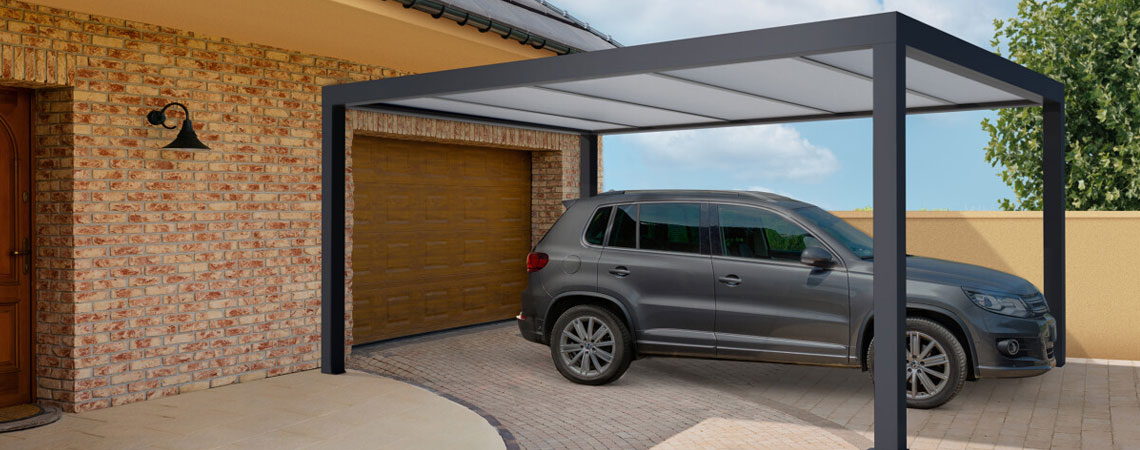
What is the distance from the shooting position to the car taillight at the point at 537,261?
7.50m

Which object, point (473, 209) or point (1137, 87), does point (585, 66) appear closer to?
point (473, 209)

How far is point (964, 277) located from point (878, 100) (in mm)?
2330

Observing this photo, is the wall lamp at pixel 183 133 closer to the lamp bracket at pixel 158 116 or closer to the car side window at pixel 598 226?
the lamp bracket at pixel 158 116

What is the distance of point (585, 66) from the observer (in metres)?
5.80

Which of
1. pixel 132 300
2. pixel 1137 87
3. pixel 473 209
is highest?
pixel 1137 87

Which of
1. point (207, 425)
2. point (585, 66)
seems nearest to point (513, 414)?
point (207, 425)

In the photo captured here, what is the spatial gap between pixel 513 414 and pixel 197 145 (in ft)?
9.73

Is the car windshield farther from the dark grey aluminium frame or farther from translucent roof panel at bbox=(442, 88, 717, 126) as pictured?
translucent roof panel at bbox=(442, 88, 717, 126)

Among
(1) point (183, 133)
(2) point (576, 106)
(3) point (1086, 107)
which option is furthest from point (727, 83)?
(3) point (1086, 107)

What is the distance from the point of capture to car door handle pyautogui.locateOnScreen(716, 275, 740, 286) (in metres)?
6.73

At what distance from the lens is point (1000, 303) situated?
6.24 metres

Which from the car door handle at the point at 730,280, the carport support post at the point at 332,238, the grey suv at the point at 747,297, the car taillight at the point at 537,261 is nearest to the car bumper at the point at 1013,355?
the grey suv at the point at 747,297

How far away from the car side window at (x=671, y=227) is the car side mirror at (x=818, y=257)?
2.90 ft

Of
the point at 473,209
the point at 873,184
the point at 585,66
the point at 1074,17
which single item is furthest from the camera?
the point at 1074,17
